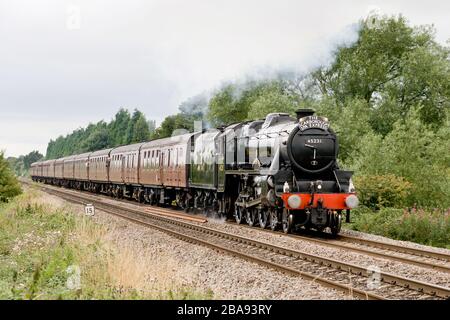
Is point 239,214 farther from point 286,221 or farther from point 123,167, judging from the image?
point 123,167

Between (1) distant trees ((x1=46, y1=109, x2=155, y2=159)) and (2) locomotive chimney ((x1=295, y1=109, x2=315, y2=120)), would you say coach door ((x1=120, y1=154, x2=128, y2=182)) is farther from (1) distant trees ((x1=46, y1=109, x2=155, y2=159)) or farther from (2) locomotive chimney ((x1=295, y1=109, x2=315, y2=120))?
(2) locomotive chimney ((x1=295, y1=109, x2=315, y2=120))

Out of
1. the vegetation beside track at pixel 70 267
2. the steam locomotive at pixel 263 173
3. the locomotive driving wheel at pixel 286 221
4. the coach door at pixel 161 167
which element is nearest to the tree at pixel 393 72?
the coach door at pixel 161 167

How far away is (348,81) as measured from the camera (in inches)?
1635

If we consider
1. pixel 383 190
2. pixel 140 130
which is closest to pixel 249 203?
pixel 383 190

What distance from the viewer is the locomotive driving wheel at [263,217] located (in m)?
19.2

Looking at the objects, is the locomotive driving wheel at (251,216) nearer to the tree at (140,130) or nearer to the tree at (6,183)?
the tree at (6,183)

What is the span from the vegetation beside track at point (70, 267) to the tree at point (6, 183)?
1289 cm

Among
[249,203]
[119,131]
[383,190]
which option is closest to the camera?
[249,203]

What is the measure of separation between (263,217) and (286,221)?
2.10 m

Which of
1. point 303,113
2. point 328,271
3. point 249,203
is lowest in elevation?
point 328,271

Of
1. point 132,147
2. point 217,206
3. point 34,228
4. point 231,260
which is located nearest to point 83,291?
point 231,260

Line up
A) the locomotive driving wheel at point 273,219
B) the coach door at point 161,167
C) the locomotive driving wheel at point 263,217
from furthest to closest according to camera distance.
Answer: the coach door at point 161,167 → the locomotive driving wheel at point 263,217 → the locomotive driving wheel at point 273,219

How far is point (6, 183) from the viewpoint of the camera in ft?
102

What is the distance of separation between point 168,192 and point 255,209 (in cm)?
1187
